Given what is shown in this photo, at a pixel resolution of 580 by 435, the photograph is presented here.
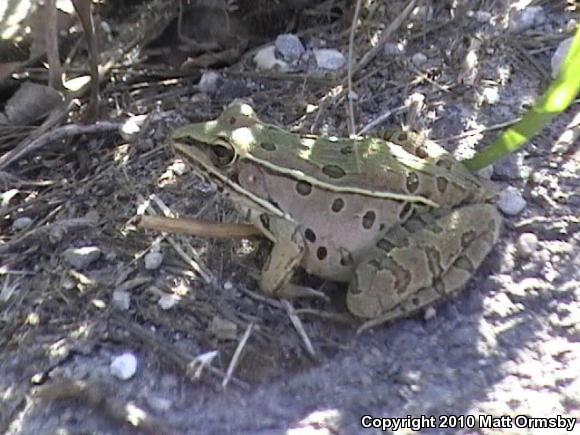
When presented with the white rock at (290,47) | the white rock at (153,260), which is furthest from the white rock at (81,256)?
the white rock at (290,47)

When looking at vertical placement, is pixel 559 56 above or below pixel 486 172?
above

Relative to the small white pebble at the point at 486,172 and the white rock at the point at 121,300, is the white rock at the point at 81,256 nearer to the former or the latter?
the white rock at the point at 121,300

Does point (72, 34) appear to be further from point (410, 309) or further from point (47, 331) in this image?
point (410, 309)

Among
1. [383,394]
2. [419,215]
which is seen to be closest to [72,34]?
[419,215]

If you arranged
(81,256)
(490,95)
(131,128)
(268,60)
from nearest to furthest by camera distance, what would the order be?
(81,256) → (490,95) → (131,128) → (268,60)

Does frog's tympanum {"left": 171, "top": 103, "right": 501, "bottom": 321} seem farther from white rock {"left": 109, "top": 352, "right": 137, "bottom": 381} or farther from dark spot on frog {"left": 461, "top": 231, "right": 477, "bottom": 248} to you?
white rock {"left": 109, "top": 352, "right": 137, "bottom": 381}

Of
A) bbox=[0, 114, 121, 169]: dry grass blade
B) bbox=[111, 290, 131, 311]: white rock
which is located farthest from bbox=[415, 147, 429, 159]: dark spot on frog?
bbox=[0, 114, 121, 169]: dry grass blade

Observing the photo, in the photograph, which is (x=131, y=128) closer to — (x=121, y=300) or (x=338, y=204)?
(x=121, y=300)

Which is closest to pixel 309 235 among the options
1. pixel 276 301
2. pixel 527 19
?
pixel 276 301
